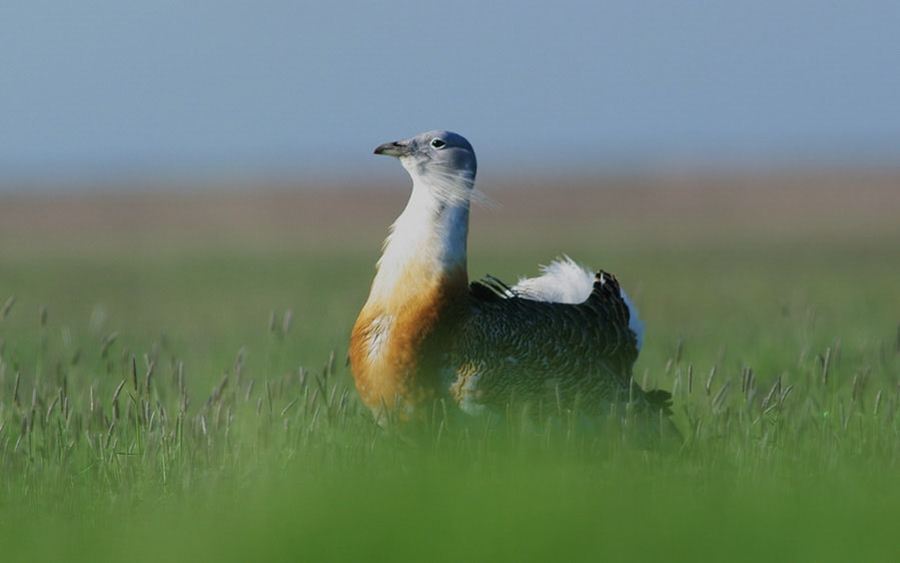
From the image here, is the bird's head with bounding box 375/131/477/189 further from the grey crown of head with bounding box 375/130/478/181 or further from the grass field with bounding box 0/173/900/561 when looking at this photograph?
the grass field with bounding box 0/173/900/561

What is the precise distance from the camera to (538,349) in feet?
15.7

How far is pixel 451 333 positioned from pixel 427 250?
0.35 meters

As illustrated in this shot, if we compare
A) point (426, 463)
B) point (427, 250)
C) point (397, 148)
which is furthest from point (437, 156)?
point (426, 463)

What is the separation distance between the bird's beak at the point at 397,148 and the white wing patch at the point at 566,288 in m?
0.92

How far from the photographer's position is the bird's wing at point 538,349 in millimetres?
4570

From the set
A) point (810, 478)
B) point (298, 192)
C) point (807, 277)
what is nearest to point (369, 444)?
point (810, 478)

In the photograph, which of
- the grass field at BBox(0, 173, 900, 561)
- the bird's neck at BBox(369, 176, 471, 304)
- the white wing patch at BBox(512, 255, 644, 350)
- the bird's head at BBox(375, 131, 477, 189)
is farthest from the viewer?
the white wing patch at BBox(512, 255, 644, 350)

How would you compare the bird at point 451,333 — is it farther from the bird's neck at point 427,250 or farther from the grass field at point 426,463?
the grass field at point 426,463

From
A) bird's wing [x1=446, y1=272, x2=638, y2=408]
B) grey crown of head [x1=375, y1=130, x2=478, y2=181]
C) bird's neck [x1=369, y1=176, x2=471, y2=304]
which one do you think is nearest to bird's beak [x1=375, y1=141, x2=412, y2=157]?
grey crown of head [x1=375, y1=130, x2=478, y2=181]

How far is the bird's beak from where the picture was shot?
490 centimetres

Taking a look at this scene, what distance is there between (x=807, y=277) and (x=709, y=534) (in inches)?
551

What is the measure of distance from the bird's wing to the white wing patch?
0.41 ft

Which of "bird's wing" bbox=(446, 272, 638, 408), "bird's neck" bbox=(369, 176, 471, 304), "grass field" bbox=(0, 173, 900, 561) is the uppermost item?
"bird's neck" bbox=(369, 176, 471, 304)

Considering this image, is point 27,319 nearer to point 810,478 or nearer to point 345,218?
point 810,478
